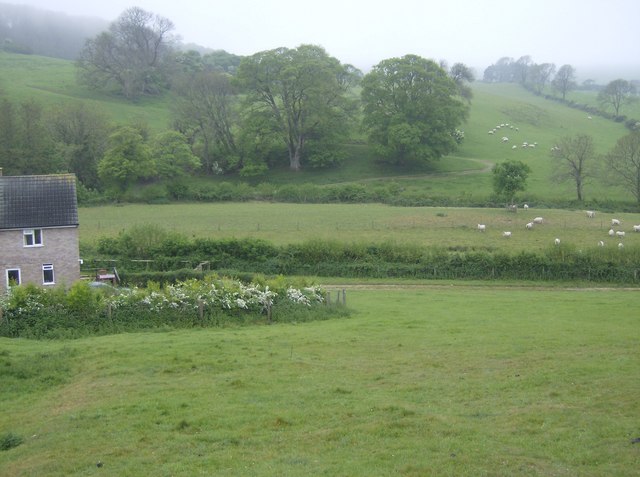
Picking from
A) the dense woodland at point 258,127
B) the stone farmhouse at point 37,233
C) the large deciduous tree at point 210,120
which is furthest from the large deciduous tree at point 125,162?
the stone farmhouse at point 37,233

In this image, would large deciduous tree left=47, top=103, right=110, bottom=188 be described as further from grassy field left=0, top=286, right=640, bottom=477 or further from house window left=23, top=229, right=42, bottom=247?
grassy field left=0, top=286, right=640, bottom=477

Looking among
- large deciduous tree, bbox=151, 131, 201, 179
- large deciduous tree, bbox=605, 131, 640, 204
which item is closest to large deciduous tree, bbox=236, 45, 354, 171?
large deciduous tree, bbox=151, 131, 201, 179

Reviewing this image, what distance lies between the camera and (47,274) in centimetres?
4269

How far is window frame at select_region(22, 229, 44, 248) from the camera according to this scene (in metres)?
42.0

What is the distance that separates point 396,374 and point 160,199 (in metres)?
64.9

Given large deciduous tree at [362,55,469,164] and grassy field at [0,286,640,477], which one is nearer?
grassy field at [0,286,640,477]

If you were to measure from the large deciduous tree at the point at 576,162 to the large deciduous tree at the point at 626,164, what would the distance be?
2.69 m

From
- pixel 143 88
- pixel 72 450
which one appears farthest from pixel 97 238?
pixel 143 88

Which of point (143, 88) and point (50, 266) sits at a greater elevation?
point (143, 88)

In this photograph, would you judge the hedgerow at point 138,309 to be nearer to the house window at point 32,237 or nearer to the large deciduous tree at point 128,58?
the house window at point 32,237

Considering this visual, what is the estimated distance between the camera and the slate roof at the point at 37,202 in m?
42.1

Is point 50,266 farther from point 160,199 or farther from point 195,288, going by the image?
point 160,199

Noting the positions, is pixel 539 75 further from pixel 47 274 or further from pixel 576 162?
pixel 47 274

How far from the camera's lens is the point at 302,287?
36.1 meters
